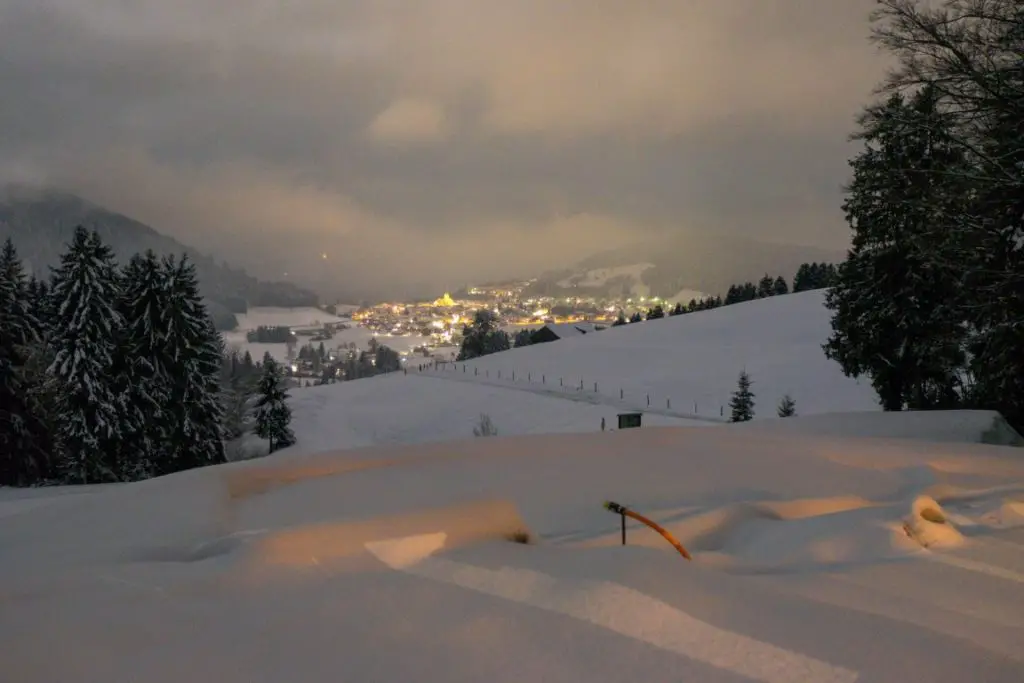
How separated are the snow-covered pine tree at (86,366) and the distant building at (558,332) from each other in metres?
60.8

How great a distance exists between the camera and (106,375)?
70.8 feet

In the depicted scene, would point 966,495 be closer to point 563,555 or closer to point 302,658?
point 563,555

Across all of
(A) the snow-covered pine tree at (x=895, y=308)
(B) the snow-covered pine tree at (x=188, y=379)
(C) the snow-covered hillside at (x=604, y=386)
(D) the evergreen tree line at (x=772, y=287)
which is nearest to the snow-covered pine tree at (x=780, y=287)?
(D) the evergreen tree line at (x=772, y=287)

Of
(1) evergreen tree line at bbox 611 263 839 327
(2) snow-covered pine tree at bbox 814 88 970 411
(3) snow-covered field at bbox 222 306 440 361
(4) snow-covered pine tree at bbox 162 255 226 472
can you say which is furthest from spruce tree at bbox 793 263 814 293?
(4) snow-covered pine tree at bbox 162 255 226 472

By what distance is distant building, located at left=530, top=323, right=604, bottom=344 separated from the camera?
269ft

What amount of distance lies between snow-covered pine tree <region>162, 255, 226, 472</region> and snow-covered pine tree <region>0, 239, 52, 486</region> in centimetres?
453

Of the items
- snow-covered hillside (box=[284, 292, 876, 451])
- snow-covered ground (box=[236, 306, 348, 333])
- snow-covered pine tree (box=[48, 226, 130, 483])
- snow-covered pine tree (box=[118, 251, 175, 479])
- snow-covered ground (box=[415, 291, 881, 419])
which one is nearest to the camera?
snow-covered pine tree (box=[48, 226, 130, 483])

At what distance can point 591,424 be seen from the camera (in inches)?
1139

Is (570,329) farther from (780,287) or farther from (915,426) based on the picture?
(915,426)

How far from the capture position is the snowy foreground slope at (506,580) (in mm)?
2314

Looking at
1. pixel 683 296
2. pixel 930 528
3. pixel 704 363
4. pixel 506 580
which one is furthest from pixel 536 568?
pixel 683 296

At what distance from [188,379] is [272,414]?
363 inches

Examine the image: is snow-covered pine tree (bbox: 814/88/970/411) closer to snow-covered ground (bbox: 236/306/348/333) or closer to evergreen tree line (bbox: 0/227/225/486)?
evergreen tree line (bbox: 0/227/225/486)

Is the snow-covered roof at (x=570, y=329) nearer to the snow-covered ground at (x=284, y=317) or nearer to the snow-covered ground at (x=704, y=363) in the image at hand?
the snow-covered ground at (x=704, y=363)
